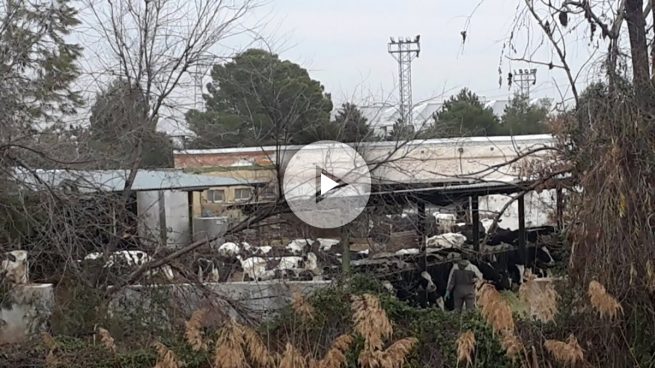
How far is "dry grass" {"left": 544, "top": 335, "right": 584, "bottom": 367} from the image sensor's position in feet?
18.0

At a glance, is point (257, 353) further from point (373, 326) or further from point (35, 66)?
point (35, 66)

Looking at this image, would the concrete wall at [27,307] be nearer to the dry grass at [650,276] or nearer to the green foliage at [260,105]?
the green foliage at [260,105]

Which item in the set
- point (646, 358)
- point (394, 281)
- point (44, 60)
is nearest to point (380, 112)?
point (394, 281)

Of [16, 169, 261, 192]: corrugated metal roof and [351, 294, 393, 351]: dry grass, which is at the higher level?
[16, 169, 261, 192]: corrugated metal roof

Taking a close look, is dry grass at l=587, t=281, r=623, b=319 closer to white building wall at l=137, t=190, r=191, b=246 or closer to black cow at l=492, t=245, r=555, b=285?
white building wall at l=137, t=190, r=191, b=246

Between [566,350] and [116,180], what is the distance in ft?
24.6

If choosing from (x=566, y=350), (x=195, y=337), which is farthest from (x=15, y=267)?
(x=566, y=350)

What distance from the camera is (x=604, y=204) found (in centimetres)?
600

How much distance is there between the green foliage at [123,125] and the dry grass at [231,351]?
6090 mm

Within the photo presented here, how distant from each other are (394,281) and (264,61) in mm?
3784

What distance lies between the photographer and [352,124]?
35.3 feet

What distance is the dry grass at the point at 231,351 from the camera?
17.8 ft

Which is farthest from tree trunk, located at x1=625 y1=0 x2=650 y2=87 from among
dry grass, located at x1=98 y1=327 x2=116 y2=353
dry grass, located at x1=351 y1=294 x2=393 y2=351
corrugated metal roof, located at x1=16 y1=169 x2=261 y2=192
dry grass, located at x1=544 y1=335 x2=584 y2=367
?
corrugated metal roof, located at x1=16 y1=169 x2=261 y2=192
